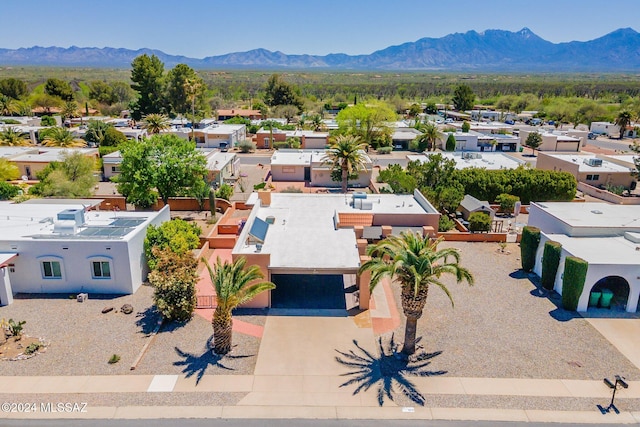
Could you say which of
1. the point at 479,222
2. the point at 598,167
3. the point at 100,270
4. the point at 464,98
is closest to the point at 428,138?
the point at 598,167

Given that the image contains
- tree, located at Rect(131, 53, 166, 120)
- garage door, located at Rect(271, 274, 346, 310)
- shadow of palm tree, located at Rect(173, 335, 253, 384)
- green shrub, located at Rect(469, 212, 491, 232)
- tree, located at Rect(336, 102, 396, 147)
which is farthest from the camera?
tree, located at Rect(131, 53, 166, 120)

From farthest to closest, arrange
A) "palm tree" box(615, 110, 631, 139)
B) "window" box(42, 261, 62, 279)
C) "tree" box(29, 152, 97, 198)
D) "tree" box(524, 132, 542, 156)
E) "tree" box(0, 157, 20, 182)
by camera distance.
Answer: "palm tree" box(615, 110, 631, 139), "tree" box(524, 132, 542, 156), "tree" box(0, 157, 20, 182), "tree" box(29, 152, 97, 198), "window" box(42, 261, 62, 279)

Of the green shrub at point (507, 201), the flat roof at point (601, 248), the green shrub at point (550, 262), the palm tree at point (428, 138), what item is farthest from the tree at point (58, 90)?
the green shrub at point (550, 262)

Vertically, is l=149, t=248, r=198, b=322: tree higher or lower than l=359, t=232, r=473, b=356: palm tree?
lower

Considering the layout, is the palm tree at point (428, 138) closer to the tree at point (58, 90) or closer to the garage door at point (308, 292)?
the garage door at point (308, 292)

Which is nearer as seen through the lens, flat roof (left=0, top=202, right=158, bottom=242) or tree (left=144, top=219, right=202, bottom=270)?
flat roof (left=0, top=202, right=158, bottom=242)

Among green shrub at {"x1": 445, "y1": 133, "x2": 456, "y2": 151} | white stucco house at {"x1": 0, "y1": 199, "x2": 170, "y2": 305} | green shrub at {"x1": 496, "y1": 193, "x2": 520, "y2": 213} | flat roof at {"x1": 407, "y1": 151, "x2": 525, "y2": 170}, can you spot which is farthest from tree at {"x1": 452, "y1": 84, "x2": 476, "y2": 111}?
white stucco house at {"x1": 0, "y1": 199, "x2": 170, "y2": 305}

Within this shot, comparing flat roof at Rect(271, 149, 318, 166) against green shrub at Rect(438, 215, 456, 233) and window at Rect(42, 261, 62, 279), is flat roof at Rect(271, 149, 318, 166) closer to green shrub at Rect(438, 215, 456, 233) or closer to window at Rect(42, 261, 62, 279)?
green shrub at Rect(438, 215, 456, 233)

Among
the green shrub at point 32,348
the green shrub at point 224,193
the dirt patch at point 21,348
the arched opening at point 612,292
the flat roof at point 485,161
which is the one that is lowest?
the dirt patch at point 21,348
